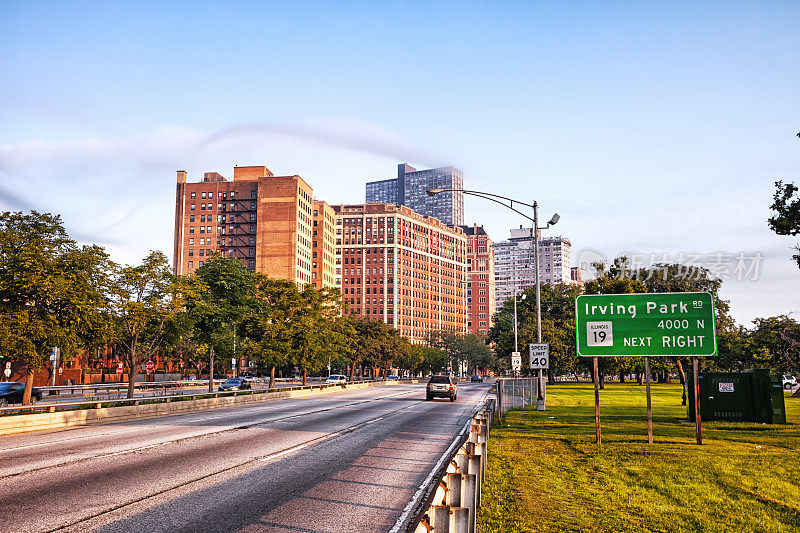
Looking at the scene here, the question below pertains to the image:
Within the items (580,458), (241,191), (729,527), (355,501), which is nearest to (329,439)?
(580,458)

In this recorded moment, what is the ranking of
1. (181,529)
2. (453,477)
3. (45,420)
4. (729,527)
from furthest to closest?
1. (45,420)
2. (729,527)
3. (181,529)
4. (453,477)

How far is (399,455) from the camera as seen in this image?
15.0 m

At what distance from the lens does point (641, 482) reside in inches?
454

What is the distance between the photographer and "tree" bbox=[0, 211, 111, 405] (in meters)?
28.0

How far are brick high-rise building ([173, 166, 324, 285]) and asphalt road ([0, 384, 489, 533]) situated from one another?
146568 millimetres

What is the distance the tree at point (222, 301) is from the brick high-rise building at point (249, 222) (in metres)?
113

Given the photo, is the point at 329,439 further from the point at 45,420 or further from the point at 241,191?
the point at 241,191

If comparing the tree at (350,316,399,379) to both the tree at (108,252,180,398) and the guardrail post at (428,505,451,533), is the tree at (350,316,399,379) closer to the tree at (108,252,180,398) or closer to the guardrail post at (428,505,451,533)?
the tree at (108,252,180,398)

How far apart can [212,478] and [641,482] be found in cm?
776

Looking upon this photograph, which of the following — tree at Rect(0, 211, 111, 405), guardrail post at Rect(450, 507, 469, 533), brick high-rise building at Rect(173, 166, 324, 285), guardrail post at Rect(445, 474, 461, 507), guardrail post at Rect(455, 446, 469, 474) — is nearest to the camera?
guardrail post at Rect(450, 507, 469, 533)

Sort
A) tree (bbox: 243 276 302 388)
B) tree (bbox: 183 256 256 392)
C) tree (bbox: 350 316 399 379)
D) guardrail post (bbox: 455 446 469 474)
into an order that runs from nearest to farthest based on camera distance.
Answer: guardrail post (bbox: 455 446 469 474) → tree (bbox: 183 256 256 392) → tree (bbox: 243 276 302 388) → tree (bbox: 350 316 399 379)

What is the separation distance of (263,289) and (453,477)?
189 feet

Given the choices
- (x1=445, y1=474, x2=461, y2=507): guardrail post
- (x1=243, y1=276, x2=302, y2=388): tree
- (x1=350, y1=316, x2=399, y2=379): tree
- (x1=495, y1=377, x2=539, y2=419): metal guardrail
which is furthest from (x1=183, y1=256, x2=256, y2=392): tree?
(x1=350, y1=316, x2=399, y2=379): tree

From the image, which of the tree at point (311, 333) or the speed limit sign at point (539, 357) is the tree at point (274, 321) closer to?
the tree at point (311, 333)
